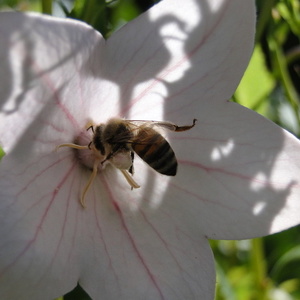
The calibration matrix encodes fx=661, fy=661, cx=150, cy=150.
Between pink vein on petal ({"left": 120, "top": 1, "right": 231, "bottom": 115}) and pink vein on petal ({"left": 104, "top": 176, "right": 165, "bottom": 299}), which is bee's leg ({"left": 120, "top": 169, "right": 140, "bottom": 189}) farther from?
pink vein on petal ({"left": 120, "top": 1, "right": 231, "bottom": 115})

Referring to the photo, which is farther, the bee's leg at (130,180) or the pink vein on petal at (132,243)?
the bee's leg at (130,180)

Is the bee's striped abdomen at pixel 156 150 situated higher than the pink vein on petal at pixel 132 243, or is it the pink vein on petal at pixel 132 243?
the bee's striped abdomen at pixel 156 150

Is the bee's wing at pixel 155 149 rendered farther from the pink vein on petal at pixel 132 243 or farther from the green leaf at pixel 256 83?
the green leaf at pixel 256 83

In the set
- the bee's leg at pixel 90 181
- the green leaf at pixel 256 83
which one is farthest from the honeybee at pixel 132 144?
the green leaf at pixel 256 83

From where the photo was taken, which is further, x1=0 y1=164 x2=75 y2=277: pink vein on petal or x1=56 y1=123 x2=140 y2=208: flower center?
x1=56 y1=123 x2=140 y2=208: flower center

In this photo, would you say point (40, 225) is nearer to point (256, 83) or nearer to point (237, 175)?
point (237, 175)

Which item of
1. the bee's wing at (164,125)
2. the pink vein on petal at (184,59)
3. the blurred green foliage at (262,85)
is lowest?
the blurred green foliage at (262,85)

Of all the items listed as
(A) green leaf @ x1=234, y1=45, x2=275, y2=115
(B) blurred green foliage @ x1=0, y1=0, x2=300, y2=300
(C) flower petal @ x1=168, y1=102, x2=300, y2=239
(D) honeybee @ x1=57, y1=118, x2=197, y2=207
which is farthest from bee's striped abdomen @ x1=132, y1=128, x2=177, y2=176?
(A) green leaf @ x1=234, y1=45, x2=275, y2=115
